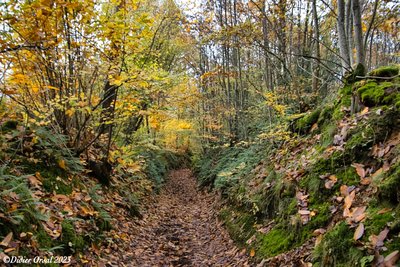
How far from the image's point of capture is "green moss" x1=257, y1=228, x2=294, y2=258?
3.87m

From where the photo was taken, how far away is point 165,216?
9383 millimetres

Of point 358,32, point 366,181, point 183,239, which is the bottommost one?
point 183,239

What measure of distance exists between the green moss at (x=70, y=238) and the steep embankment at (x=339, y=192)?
2.93m

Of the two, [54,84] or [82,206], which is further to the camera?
[54,84]

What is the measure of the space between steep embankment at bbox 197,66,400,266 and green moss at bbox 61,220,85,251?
2.93 metres

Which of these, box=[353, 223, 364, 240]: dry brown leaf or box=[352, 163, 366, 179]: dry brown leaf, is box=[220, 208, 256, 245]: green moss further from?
box=[353, 223, 364, 240]: dry brown leaf

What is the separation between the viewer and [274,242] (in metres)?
4.23

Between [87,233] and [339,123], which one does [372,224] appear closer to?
[339,123]

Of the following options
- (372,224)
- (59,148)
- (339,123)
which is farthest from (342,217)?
(59,148)

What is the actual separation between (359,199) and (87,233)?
4.36m

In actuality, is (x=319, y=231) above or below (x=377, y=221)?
below

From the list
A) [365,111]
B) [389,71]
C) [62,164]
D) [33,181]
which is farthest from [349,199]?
[62,164]

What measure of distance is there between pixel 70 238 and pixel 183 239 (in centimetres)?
338

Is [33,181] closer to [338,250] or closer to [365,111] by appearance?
[338,250]
